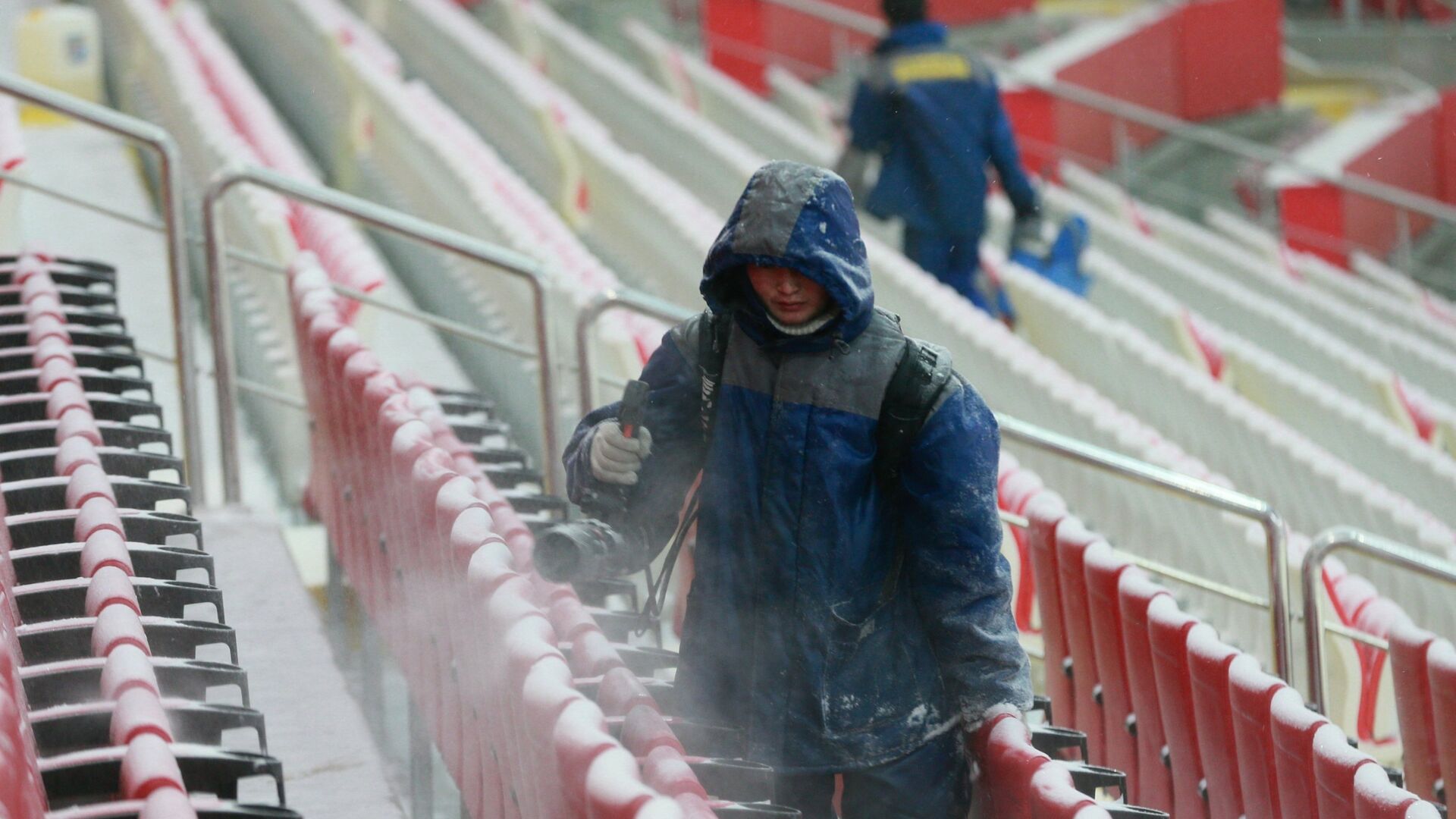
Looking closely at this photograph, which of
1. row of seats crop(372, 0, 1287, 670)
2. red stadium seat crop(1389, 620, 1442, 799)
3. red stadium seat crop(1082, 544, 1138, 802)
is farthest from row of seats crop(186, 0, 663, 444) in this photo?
red stadium seat crop(1389, 620, 1442, 799)

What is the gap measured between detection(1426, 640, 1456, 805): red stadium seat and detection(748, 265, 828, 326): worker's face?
110cm

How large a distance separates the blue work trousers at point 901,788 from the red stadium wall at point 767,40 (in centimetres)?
730

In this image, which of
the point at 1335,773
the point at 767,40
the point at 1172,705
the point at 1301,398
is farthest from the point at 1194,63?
the point at 1335,773

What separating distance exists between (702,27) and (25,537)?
7267 millimetres

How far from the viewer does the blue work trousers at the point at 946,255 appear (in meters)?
4.75

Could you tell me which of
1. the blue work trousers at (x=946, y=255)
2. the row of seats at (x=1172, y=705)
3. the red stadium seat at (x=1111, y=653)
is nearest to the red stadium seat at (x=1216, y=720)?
the row of seats at (x=1172, y=705)

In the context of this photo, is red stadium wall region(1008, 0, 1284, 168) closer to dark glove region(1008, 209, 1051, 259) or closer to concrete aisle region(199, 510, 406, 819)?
dark glove region(1008, 209, 1051, 259)

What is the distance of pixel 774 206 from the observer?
1667 millimetres

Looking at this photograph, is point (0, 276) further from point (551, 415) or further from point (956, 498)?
point (956, 498)

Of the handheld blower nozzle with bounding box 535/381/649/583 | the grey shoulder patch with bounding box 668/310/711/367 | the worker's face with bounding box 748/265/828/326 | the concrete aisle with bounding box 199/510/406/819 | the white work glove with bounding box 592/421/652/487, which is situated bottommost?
the concrete aisle with bounding box 199/510/406/819

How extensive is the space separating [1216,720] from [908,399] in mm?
669

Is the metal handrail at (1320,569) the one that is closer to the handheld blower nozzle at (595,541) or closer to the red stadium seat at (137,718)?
the handheld blower nozzle at (595,541)

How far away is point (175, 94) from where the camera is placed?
527 centimetres

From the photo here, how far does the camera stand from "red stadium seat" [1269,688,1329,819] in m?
1.87
